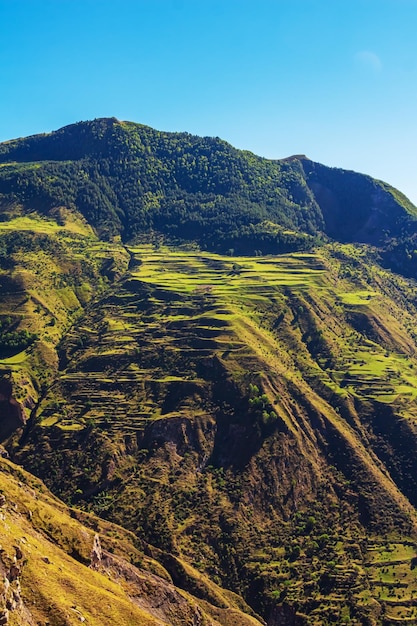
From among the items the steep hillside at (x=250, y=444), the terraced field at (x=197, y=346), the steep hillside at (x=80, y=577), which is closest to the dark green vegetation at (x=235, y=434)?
the steep hillside at (x=250, y=444)

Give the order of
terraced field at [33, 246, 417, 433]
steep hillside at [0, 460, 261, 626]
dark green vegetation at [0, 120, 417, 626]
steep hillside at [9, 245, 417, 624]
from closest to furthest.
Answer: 1. steep hillside at [0, 460, 261, 626]
2. dark green vegetation at [0, 120, 417, 626]
3. steep hillside at [9, 245, 417, 624]
4. terraced field at [33, 246, 417, 433]

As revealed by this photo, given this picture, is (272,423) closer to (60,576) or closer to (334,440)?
(334,440)

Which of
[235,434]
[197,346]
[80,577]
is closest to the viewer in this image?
[80,577]

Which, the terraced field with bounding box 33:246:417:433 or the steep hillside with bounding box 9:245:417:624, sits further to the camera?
the terraced field with bounding box 33:246:417:433

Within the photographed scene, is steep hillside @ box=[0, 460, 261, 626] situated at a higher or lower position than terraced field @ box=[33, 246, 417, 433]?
lower

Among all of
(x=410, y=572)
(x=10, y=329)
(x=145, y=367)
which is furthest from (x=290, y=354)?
(x=10, y=329)

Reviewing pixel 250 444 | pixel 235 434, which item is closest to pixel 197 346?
pixel 235 434

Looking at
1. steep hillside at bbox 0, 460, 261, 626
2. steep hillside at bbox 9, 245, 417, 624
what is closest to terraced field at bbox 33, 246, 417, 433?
steep hillside at bbox 9, 245, 417, 624

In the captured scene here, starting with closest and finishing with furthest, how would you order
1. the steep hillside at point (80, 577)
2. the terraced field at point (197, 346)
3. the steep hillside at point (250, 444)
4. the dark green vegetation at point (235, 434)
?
the steep hillside at point (80, 577) < the dark green vegetation at point (235, 434) < the steep hillside at point (250, 444) < the terraced field at point (197, 346)

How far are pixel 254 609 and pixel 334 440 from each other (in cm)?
4600

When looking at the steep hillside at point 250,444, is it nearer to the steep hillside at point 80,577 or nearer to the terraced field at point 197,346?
the terraced field at point 197,346

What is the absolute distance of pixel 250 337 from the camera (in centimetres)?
15312

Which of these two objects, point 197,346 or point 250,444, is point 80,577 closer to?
point 250,444

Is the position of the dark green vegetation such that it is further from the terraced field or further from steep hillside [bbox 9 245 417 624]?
the terraced field
